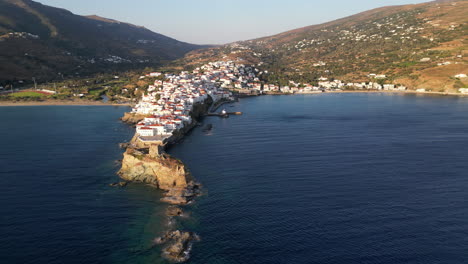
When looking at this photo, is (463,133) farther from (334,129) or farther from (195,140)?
(195,140)

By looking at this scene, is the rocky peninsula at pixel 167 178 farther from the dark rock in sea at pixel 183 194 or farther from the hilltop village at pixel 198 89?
the hilltop village at pixel 198 89

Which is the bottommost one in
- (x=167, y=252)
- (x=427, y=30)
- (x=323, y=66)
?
(x=167, y=252)

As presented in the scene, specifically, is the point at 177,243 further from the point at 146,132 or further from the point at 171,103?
the point at 171,103

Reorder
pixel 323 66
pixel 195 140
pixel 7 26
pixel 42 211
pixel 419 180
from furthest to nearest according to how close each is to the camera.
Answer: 1. pixel 7 26
2. pixel 323 66
3. pixel 195 140
4. pixel 419 180
5. pixel 42 211

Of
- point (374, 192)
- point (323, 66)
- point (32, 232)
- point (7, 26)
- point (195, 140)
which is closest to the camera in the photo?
point (32, 232)

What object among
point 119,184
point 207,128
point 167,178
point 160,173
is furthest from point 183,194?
point 207,128

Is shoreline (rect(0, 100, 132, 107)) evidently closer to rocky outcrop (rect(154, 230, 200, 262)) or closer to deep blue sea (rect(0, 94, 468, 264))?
deep blue sea (rect(0, 94, 468, 264))

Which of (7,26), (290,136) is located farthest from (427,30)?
(7,26)

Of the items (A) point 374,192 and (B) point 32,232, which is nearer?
(B) point 32,232

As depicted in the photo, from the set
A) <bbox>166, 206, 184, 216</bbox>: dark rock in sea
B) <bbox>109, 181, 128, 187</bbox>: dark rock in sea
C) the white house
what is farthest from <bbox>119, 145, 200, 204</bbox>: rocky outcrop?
the white house
